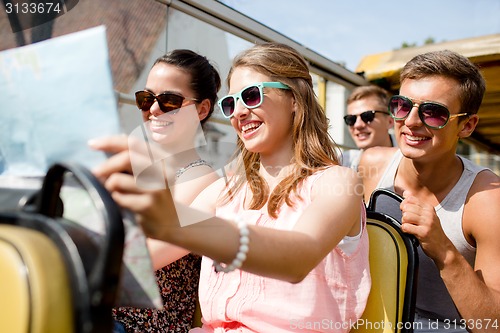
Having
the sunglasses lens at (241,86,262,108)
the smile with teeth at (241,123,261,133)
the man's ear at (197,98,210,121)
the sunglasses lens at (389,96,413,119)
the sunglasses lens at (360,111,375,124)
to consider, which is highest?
the sunglasses lens at (241,86,262,108)

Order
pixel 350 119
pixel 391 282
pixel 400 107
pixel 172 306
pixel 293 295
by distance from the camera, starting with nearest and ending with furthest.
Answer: pixel 293 295 < pixel 391 282 < pixel 172 306 < pixel 400 107 < pixel 350 119

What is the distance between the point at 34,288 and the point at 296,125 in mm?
1126

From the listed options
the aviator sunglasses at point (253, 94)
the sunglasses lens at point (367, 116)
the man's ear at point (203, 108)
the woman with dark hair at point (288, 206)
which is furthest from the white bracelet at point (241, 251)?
the sunglasses lens at point (367, 116)

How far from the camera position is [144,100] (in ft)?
5.94

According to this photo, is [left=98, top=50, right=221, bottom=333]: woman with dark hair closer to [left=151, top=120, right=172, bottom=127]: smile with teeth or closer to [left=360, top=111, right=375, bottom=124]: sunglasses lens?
[left=151, top=120, right=172, bottom=127]: smile with teeth

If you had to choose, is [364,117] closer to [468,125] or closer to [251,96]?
→ [468,125]

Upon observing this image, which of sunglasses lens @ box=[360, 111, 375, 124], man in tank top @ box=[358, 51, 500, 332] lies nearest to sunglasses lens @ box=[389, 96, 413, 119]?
man in tank top @ box=[358, 51, 500, 332]

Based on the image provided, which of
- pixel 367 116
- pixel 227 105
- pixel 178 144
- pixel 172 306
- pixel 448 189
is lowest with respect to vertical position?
pixel 172 306

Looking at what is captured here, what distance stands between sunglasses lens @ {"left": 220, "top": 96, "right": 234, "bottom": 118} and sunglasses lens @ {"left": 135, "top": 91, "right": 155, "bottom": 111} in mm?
344

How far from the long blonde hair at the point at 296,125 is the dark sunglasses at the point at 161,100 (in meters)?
0.26

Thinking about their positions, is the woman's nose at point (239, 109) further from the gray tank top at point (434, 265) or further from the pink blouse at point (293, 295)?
the gray tank top at point (434, 265)

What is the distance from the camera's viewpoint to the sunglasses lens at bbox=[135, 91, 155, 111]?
5.92 ft

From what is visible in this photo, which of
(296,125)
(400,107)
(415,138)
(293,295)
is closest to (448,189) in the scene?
(415,138)

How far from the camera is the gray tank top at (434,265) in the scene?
180 cm
